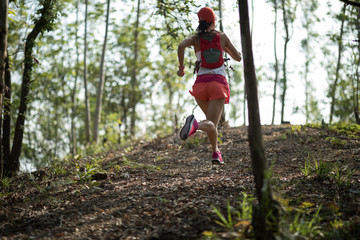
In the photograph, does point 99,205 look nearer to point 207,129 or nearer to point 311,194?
point 207,129

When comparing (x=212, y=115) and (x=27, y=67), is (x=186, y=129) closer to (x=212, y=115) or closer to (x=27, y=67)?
(x=212, y=115)

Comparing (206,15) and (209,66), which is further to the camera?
(209,66)

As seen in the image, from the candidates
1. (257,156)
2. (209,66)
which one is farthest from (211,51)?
(257,156)

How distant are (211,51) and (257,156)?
7.34 feet

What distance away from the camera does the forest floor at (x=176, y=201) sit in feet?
8.14

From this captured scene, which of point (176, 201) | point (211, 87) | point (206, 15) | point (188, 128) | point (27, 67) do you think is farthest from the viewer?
point (27, 67)

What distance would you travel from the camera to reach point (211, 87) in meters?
4.26

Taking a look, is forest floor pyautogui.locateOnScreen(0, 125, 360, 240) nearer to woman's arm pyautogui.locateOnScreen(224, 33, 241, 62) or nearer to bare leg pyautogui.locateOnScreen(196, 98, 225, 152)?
bare leg pyautogui.locateOnScreen(196, 98, 225, 152)

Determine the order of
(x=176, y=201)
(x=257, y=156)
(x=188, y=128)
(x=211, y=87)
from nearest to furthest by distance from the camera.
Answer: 1. (x=257, y=156)
2. (x=176, y=201)
3. (x=188, y=128)
4. (x=211, y=87)

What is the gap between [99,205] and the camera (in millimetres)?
A: 3229

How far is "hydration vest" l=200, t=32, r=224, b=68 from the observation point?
417cm

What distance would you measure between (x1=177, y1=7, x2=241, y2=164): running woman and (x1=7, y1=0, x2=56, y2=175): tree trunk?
2867 mm

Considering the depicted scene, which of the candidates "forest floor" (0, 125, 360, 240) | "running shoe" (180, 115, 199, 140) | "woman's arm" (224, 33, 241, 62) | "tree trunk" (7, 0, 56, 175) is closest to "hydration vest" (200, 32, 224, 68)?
→ "woman's arm" (224, 33, 241, 62)

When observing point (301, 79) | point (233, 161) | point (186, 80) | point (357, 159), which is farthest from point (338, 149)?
point (301, 79)
